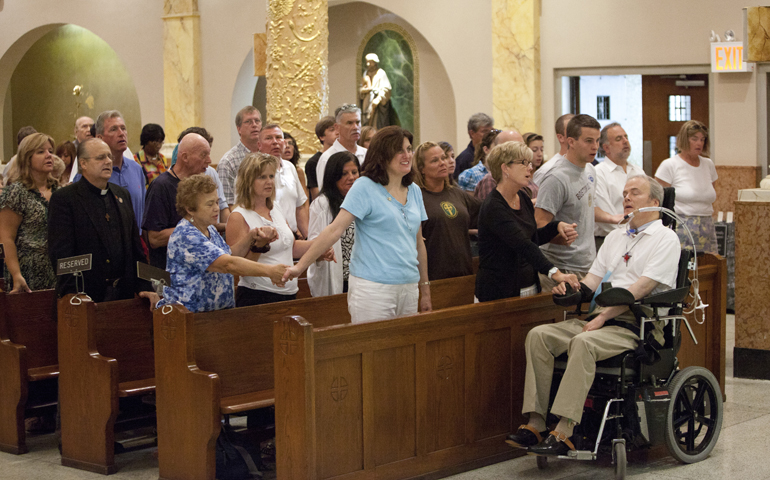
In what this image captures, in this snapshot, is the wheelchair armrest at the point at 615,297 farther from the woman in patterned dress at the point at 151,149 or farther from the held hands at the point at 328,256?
the woman in patterned dress at the point at 151,149

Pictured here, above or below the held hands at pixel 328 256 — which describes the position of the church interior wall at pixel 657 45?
above

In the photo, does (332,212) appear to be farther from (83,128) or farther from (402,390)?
(83,128)

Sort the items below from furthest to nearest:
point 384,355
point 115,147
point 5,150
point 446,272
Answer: point 5,150
point 115,147
point 446,272
point 384,355

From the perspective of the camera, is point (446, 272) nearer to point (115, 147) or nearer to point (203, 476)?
point (203, 476)

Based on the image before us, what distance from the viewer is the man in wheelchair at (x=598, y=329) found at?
4.31 m

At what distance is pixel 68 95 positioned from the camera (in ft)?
59.2

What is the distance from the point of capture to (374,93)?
13.4 m

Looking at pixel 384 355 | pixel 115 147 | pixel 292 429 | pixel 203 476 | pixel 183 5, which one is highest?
pixel 183 5

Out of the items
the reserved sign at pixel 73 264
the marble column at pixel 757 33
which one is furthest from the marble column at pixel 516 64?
the reserved sign at pixel 73 264

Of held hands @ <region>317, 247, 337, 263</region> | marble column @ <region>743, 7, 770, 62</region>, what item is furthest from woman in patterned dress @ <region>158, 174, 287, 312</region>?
marble column @ <region>743, 7, 770, 62</region>

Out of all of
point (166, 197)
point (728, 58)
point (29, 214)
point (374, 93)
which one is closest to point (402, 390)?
point (166, 197)

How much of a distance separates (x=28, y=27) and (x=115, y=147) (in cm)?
1058

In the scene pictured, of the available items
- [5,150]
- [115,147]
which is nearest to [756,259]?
[115,147]

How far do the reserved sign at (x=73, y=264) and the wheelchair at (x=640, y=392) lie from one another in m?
2.38
